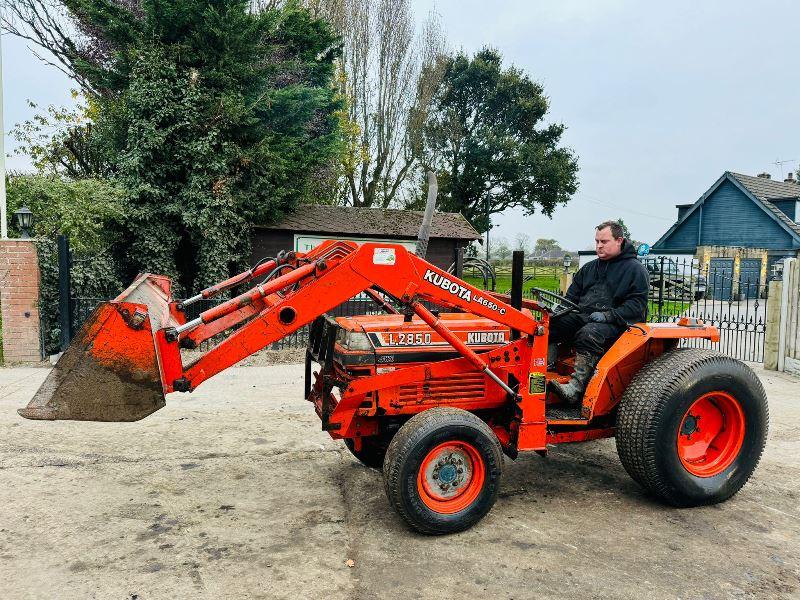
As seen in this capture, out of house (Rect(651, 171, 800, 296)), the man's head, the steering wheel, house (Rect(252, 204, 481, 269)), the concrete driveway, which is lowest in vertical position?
the concrete driveway

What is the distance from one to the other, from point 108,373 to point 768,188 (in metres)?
35.3

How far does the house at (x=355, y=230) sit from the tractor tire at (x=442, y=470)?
1115 cm

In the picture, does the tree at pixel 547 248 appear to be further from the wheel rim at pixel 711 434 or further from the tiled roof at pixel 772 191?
the wheel rim at pixel 711 434

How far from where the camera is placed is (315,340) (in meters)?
4.84

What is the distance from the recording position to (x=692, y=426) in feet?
14.4

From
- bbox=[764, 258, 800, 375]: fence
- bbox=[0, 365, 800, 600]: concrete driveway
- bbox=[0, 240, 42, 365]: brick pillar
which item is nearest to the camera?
bbox=[0, 365, 800, 600]: concrete driveway

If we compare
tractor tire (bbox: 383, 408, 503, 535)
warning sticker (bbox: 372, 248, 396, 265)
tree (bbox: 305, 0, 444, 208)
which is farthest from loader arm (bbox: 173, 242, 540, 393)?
tree (bbox: 305, 0, 444, 208)

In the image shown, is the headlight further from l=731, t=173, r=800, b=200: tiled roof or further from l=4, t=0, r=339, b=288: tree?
l=731, t=173, r=800, b=200: tiled roof

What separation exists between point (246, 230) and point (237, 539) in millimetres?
11030

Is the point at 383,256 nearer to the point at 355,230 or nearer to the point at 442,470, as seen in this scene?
the point at 442,470

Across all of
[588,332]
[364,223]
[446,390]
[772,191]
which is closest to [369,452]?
[446,390]

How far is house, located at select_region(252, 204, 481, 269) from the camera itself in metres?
14.8

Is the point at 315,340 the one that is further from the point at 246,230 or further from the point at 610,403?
the point at 246,230

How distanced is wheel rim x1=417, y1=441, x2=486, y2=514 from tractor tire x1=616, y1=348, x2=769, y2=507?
1132 mm
